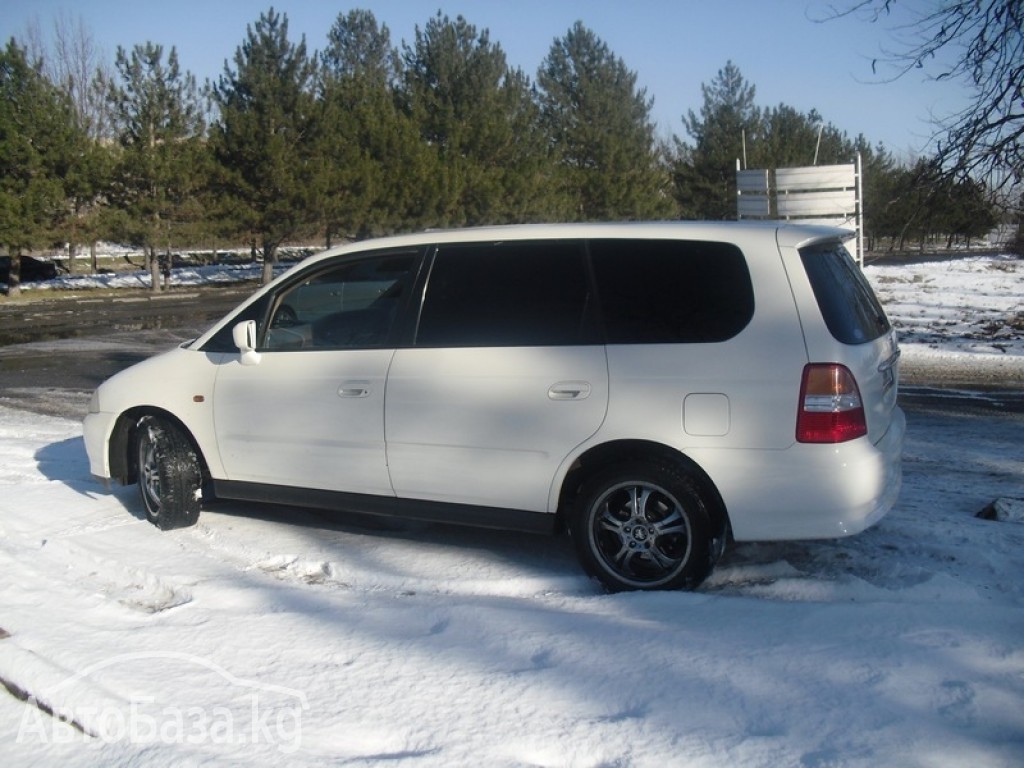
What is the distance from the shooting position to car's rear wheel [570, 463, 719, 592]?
15.1 feet

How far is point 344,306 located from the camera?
5.70m

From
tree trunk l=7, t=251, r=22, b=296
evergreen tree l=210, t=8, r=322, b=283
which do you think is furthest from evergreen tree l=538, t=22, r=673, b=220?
tree trunk l=7, t=251, r=22, b=296

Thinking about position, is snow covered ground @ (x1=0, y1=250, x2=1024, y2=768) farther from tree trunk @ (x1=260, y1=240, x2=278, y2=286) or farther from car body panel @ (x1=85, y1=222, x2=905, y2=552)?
→ tree trunk @ (x1=260, y1=240, x2=278, y2=286)

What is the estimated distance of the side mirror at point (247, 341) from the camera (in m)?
5.64

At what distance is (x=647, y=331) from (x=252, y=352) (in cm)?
227

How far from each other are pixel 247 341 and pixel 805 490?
306 centimetres

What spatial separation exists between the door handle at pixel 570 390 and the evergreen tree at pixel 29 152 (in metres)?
34.1

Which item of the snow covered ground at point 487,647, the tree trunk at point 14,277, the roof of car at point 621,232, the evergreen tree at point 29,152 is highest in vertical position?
the evergreen tree at point 29,152

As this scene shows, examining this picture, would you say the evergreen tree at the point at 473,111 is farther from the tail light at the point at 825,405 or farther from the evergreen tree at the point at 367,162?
the tail light at the point at 825,405

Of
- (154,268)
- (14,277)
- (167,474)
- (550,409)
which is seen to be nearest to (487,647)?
(550,409)

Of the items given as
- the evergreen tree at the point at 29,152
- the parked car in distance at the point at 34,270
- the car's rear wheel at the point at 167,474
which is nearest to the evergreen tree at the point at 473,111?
the evergreen tree at the point at 29,152

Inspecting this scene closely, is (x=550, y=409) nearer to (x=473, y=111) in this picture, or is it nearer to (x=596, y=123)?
(x=473, y=111)

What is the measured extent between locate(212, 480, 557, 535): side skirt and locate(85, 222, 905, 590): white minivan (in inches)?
0.4

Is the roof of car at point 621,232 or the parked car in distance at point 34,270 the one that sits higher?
the parked car in distance at point 34,270
